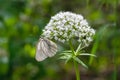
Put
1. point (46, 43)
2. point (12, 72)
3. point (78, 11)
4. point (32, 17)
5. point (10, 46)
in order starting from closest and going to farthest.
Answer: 1. point (46, 43)
2. point (10, 46)
3. point (12, 72)
4. point (32, 17)
5. point (78, 11)

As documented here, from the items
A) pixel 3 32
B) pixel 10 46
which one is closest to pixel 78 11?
pixel 3 32

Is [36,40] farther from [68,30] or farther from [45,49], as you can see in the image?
[68,30]

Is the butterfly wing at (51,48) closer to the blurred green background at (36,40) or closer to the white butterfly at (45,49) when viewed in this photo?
the white butterfly at (45,49)

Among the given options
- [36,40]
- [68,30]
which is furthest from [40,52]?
[36,40]

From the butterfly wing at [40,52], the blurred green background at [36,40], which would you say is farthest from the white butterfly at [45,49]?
the blurred green background at [36,40]

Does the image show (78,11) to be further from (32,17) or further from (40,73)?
(40,73)
